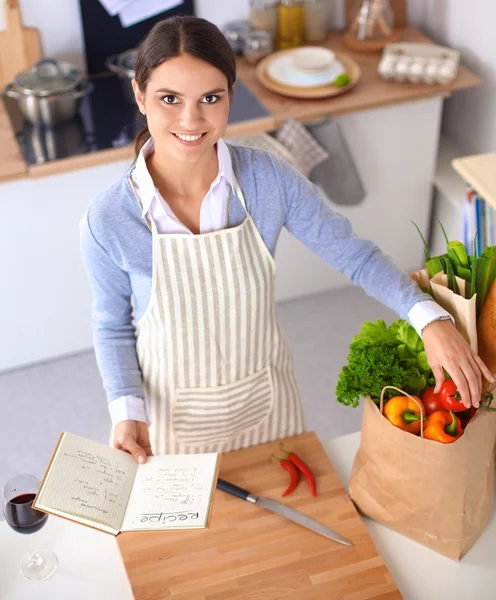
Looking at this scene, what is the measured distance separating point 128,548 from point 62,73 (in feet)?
5.88

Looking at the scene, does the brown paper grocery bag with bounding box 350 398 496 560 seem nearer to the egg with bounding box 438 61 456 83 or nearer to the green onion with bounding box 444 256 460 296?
the green onion with bounding box 444 256 460 296

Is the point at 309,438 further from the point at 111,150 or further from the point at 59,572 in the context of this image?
the point at 111,150

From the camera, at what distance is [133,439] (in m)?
1.34

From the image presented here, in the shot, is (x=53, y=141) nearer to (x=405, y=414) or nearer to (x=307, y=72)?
(x=307, y=72)

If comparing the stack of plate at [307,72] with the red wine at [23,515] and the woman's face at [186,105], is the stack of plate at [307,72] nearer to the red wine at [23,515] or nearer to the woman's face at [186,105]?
the woman's face at [186,105]

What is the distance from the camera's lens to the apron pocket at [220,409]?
1.55 metres

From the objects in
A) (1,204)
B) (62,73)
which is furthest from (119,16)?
(1,204)

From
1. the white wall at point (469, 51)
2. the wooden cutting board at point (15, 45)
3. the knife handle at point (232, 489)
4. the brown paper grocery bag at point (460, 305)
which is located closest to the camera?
the brown paper grocery bag at point (460, 305)

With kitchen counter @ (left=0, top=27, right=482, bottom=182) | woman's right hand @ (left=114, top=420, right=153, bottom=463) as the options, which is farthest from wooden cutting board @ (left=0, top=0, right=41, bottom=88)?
woman's right hand @ (left=114, top=420, right=153, bottom=463)

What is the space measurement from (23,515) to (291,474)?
46cm

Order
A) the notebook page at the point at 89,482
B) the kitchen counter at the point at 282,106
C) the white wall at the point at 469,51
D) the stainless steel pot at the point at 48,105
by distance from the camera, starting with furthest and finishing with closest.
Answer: the white wall at the point at 469,51 → the stainless steel pot at the point at 48,105 → the kitchen counter at the point at 282,106 → the notebook page at the point at 89,482

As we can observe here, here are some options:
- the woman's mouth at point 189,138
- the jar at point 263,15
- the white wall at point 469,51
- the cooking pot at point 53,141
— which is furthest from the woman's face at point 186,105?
the white wall at point 469,51

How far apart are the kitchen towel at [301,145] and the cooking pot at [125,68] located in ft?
1.72

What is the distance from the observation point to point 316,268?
3.09 meters
